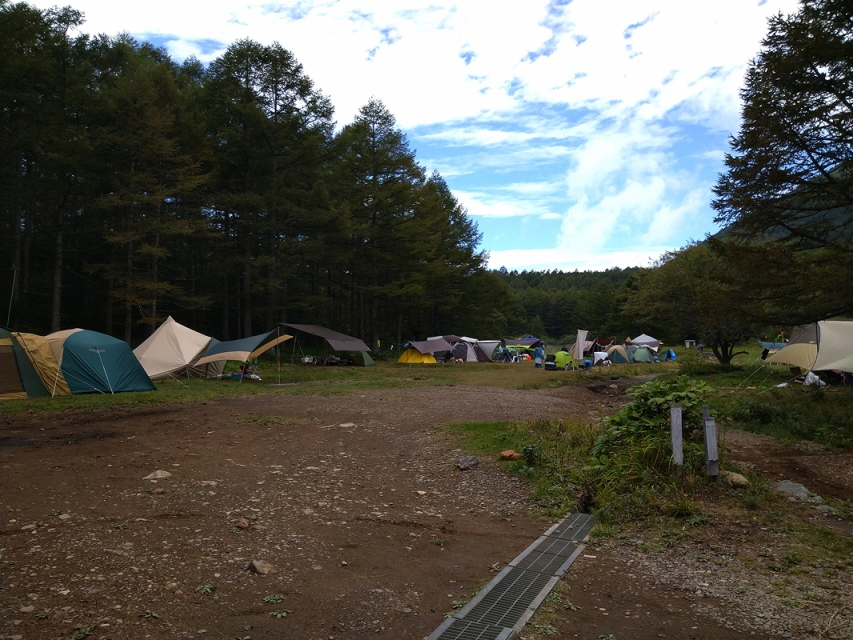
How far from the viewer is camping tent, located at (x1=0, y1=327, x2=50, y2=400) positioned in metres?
13.2

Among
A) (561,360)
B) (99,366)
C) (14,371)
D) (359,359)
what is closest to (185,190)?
(359,359)

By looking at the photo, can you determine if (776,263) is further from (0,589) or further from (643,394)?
(0,589)

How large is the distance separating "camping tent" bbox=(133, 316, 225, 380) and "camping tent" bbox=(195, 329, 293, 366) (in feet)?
1.28

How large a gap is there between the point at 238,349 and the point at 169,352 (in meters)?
2.09

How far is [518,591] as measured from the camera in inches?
161

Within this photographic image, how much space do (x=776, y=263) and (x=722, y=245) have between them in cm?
170

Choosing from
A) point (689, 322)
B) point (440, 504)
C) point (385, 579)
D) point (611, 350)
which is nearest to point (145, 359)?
point (440, 504)

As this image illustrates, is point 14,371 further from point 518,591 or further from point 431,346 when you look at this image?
point 431,346

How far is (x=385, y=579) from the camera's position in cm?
427

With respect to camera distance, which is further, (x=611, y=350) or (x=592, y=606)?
(x=611, y=350)

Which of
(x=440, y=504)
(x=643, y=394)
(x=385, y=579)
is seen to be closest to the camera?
(x=385, y=579)

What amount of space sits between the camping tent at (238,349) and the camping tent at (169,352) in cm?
39

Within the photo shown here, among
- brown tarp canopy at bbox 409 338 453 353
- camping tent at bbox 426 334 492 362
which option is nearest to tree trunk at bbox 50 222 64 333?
brown tarp canopy at bbox 409 338 453 353

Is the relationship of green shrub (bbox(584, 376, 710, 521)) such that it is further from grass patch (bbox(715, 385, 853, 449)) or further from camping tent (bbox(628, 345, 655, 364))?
camping tent (bbox(628, 345, 655, 364))
